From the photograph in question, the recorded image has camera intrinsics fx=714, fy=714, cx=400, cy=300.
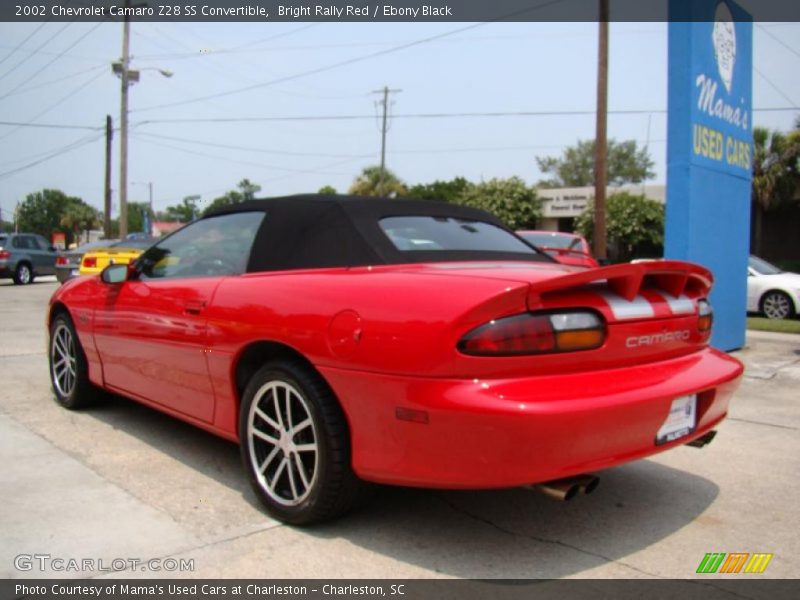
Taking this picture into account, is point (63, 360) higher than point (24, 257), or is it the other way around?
point (24, 257)

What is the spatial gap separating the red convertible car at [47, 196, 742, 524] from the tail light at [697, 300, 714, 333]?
1 cm

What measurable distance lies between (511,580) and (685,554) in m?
0.75

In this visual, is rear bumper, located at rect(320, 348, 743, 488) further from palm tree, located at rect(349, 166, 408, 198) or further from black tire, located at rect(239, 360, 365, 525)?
palm tree, located at rect(349, 166, 408, 198)

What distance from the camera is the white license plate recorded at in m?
2.78

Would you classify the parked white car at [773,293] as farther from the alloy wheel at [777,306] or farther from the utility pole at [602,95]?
the utility pole at [602,95]

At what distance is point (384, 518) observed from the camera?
311 cm

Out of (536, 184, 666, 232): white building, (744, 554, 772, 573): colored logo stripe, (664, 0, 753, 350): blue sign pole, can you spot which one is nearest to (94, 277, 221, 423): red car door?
→ (744, 554, 772, 573): colored logo stripe

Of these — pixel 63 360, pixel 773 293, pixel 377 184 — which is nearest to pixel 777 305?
pixel 773 293

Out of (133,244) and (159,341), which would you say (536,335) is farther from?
(133,244)

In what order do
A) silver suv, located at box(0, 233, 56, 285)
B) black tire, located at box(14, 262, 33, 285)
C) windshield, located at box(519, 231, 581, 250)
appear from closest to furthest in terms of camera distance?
windshield, located at box(519, 231, 581, 250)
silver suv, located at box(0, 233, 56, 285)
black tire, located at box(14, 262, 33, 285)

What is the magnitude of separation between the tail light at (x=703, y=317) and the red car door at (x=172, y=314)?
211cm

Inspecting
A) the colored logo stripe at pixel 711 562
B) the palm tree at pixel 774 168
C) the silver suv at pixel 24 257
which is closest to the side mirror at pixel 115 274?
the colored logo stripe at pixel 711 562

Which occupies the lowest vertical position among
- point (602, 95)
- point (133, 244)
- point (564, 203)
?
point (133, 244)

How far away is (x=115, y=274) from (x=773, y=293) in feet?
39.7
